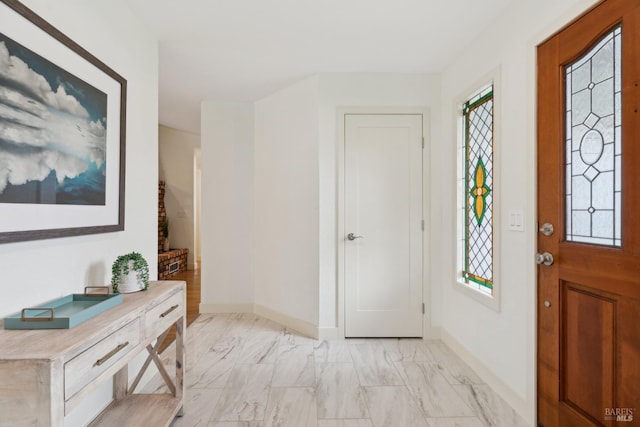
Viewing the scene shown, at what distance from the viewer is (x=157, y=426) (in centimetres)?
179

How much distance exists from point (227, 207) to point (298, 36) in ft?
7.25

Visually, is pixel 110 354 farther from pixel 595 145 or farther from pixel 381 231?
pixel 381 231

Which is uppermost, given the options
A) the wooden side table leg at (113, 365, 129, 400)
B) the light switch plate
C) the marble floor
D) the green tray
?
the light switch plate

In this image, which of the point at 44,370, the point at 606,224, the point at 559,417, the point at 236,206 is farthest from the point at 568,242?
the point at 236,206

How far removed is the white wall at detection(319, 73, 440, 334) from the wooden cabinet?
1737 mm

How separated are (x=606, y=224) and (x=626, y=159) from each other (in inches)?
11.4

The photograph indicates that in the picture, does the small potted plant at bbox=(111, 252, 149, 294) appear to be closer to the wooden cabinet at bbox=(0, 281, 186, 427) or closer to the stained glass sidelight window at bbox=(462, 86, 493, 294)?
the wooden cabinet at bbox=(0, 281, 186, 427)

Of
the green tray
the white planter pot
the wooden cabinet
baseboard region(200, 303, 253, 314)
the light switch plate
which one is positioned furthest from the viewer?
baseboard region(200, 303, 253, 314)

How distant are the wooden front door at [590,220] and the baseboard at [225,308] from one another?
304 cm

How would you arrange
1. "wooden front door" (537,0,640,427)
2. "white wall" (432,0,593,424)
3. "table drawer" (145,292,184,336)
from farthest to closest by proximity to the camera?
1. "white wall" (432,0,593,424)
2. "table drawer" (145,292,184,336)
3. "wooden front door" (537,0,640,427)

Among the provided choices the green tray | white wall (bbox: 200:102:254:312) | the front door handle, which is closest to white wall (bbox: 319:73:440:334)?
white wall (bbox: 200:102:254:312)

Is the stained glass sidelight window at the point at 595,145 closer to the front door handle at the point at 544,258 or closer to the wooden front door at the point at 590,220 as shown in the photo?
the wooden front door at the point at 590,220

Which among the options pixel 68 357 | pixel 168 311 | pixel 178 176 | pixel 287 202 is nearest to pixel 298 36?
pixel 287 202

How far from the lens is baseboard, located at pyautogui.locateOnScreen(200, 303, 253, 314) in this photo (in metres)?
4.14
